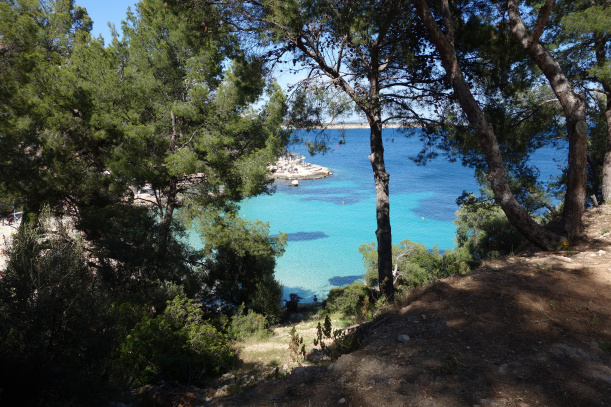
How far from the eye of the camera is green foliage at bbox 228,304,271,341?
9.29 metres

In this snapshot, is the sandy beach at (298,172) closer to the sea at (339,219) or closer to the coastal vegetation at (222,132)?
the sea at (339,219)

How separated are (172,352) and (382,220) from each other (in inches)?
198

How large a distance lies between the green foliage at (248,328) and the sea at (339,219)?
5.66 m

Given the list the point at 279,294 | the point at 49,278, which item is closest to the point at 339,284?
the point at 279,294

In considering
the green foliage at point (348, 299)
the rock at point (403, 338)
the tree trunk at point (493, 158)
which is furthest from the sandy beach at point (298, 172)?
the rock at point (403, 338)

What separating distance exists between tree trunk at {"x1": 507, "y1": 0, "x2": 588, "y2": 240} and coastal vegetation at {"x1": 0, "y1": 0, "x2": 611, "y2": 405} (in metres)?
0.03

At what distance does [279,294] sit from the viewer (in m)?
13.4

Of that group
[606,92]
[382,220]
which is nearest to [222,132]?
[382,220]

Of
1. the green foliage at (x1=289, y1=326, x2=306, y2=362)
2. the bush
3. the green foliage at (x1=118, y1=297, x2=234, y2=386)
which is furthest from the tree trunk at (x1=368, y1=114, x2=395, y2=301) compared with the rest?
the bush

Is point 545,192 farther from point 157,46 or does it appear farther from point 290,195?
point 290,195

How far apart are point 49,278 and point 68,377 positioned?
1684 mm

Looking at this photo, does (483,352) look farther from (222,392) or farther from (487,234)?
(487,234)

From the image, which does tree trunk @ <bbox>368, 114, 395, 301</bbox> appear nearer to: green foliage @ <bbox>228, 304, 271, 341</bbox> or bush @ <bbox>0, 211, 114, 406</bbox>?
green foliage @ <bbox>228, 304, 271, 341</bbox>

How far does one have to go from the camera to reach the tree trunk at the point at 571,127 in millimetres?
6047
